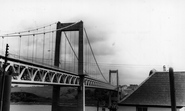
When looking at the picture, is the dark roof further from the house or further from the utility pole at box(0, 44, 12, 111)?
the utility pole at box(0, 44, 12, 111)

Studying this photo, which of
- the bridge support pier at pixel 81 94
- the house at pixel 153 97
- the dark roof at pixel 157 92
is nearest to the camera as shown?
the house at pixel 153 97

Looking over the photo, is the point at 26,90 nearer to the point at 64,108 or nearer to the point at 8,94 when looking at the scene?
the point at 64,108

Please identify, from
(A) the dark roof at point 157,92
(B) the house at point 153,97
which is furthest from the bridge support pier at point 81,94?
(B) the house at point 153,97

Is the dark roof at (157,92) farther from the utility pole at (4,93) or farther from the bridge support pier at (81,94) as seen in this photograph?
the bridge support pier at (81,94)

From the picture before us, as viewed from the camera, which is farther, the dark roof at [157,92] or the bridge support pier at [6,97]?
the dark roof at [157,92]

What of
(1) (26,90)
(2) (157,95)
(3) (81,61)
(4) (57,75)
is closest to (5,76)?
(2) (157,95)

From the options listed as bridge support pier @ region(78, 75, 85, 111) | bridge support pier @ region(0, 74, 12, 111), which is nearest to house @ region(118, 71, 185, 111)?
bridge support pier @ region(0, 74, 12, 111)

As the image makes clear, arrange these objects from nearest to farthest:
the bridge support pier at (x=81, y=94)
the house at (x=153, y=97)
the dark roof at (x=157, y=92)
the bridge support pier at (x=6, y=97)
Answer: the bridge support pier at (x=6, y=97) → the house at (x=153, y=97) → the dark roof at (x=157, y=92) → the bridge support pier at (x=81, y=94)
